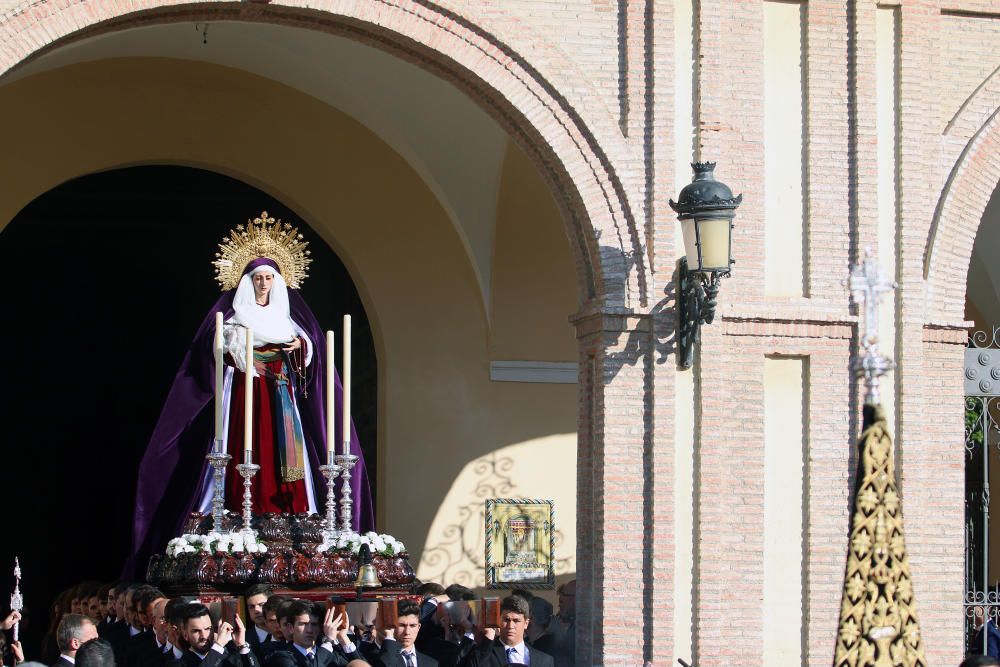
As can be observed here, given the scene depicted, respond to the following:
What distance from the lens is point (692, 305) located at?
1091 centimetres

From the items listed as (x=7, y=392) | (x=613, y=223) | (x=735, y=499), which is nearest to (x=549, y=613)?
(x=735, y=499)

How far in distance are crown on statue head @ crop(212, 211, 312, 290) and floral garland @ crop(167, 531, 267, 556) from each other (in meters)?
2.18

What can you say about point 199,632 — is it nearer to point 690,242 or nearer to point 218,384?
point 218,384

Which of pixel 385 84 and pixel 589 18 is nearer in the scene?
pixel 589 18

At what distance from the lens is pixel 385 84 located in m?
13.5

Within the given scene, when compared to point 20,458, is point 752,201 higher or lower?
higher

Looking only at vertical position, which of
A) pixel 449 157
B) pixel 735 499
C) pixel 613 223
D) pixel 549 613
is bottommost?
pixel 549 613

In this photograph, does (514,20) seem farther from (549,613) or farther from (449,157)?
(549,613)

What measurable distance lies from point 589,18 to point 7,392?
5461 millimetres

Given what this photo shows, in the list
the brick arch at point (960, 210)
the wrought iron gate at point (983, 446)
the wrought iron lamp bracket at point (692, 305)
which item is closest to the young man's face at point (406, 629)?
the wrought iron lamp bracket at point (692, 305)

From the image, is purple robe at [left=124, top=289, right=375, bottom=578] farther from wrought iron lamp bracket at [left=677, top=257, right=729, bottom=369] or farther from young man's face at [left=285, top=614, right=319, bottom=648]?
young man's face at [left=285, top=614, right=319, bottom=648]

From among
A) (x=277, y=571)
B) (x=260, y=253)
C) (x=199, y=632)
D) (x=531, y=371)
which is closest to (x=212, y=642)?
(x=199, y=632)

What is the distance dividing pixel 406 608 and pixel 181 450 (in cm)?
317

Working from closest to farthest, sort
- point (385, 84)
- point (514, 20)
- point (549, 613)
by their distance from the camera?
point (514, 20), point (549, 613), point (385, 84)
